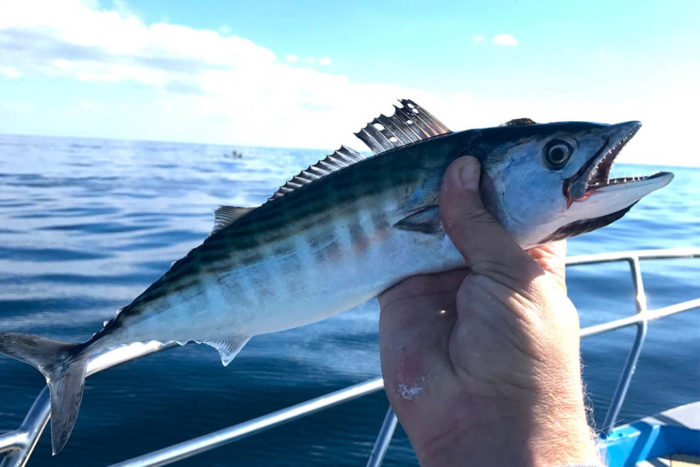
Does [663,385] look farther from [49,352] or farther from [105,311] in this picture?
[105,311]

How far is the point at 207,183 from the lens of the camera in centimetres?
3009

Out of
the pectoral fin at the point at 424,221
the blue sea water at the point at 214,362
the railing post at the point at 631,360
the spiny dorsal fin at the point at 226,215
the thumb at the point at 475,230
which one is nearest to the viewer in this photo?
the thumb at the point at 475,230

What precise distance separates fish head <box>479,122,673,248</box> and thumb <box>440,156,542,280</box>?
134 mm

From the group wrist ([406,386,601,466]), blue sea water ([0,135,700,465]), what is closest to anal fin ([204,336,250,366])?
wrist ([406,386,601,466])

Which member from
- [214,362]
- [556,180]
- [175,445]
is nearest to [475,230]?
[556,180]

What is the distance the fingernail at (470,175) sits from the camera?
2568 millimetres

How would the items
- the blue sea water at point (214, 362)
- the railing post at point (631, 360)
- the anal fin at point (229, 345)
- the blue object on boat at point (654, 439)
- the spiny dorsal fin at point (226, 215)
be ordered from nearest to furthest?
1. the anal fin at point (229, 345)
2. the spiny dorsal fin at point (226, 215)
3. the railing post at point (631, 360)
4. the blue object on boat at point (654, 439)
5. the blue sea water at point (214, 362)

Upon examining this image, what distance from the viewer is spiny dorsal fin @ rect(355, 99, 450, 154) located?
10.1ft

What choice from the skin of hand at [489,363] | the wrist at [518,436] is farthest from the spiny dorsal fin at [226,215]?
the wrist at [518,436]

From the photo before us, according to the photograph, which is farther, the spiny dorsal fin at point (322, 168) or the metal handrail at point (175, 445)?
the spiny dorsal fin at point (322, 168)

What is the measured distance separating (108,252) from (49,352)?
32.5 ft

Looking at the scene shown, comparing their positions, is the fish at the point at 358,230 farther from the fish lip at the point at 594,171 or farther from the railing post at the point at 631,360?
the railing post at the point at 631,360

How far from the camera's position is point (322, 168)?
10.3ft

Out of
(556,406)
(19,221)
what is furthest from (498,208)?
(19,221)
